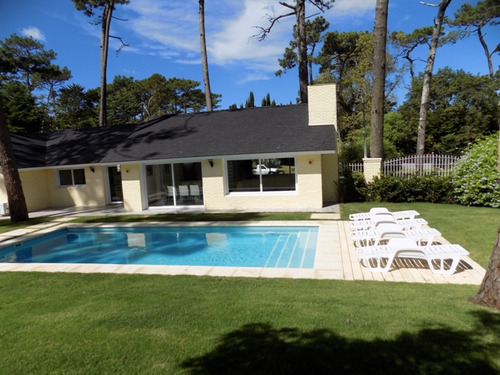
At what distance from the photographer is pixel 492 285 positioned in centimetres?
449

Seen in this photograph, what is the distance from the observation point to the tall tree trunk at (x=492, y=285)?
14.3 ft

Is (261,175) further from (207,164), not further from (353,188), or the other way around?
(353,188)

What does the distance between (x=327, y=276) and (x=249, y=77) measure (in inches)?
1508

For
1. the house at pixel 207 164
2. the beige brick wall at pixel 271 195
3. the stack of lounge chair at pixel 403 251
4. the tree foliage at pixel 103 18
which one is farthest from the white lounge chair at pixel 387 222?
the tree foliage at pixel 103 18

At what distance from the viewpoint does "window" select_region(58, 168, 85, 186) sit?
769 inches

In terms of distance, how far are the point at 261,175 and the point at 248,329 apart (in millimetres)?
11860

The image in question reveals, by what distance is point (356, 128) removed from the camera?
1430 inches

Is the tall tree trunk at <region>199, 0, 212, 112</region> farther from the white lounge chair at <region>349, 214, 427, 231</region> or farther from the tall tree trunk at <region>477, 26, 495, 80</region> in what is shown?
the tall tree trunk at <region>477, 26, 495, 80</region>

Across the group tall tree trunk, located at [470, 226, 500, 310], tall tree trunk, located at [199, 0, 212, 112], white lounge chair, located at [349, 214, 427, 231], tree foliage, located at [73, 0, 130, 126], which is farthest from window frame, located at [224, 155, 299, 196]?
tree foliage, located at [73, 0, 130, 126]

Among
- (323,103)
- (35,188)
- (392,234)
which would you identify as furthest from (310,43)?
(392,234)

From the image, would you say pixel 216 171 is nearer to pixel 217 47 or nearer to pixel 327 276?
pixel 327 276

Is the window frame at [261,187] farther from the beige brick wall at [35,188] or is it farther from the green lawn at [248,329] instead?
the beige brick wall at [35,188]

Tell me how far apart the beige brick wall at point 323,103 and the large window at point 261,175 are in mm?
3128

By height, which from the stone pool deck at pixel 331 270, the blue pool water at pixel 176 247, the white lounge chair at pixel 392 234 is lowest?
the blue pool water at pixel 176 247
